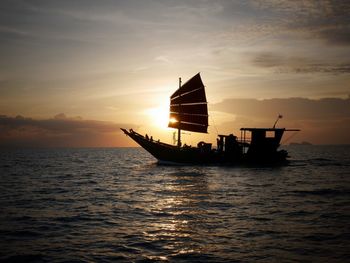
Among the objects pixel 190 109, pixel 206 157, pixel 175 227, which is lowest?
pixel 175 227

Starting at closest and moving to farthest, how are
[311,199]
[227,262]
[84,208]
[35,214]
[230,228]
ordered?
[227,262]
[230,228]
[35,214]
[84,208]
[311,199]

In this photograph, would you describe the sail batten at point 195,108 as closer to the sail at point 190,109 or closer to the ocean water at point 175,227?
the sail at point 190,109

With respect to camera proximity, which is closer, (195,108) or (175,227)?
(175,227)

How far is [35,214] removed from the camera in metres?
17.2

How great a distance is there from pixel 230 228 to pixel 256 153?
3615 centimetres

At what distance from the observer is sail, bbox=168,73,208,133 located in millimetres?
51500

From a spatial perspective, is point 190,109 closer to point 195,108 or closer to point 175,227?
point 195,108

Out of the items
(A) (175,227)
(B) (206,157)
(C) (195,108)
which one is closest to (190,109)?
(C) (195,108)

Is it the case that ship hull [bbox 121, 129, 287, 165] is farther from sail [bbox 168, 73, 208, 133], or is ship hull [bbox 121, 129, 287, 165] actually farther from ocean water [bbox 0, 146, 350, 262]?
ocean water [bbox 0, 146, 350, 262]

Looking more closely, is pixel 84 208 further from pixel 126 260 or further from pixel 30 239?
pixel 126 260

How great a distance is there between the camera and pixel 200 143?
5088 cm

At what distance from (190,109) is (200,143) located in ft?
18.1

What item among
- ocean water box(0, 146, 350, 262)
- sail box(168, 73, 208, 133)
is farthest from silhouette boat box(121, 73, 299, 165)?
ocean water box(0, 146, 350, 262)

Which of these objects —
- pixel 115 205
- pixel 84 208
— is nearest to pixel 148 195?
pixel 115 205
